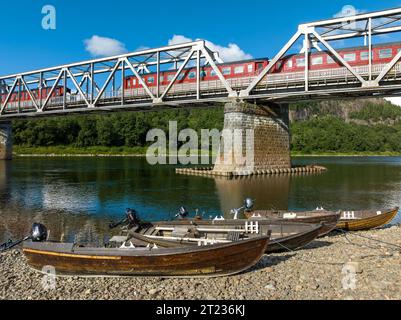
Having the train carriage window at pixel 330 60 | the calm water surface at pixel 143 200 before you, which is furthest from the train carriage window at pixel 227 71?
the calm water surface at pixel 143 200

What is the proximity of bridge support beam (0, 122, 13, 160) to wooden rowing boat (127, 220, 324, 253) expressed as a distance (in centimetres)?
8400

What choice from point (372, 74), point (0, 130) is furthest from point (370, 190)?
Answer: point (0, 130)

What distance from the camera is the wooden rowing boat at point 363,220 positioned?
15.5 metres

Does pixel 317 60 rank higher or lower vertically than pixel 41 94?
lower

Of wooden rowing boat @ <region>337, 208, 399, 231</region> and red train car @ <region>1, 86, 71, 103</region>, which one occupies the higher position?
red train car @ <region>1, 86, 71, 103</region>

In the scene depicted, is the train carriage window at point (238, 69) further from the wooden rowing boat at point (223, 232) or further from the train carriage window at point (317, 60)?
the wooden rowing boat at point (223, 232)

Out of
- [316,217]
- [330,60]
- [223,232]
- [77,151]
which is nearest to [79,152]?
[77,151]

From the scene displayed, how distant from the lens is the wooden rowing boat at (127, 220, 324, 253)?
1139 centimetres

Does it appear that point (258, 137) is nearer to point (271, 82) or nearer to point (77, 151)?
point (271, 82)

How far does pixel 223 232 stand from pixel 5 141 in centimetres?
8746

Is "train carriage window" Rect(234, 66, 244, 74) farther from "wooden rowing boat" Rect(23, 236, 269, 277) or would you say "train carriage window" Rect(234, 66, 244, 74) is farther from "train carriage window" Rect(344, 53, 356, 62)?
"wooden rowing boat" Rect(23, 236, 269, 277)

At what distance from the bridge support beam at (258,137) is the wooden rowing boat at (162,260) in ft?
105

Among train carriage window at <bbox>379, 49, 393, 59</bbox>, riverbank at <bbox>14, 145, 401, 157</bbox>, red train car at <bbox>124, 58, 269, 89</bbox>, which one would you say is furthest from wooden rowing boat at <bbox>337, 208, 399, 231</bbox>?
riverbank at <bbox>14, 145, 401, 157</bbox>

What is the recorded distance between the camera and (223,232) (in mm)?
12328
